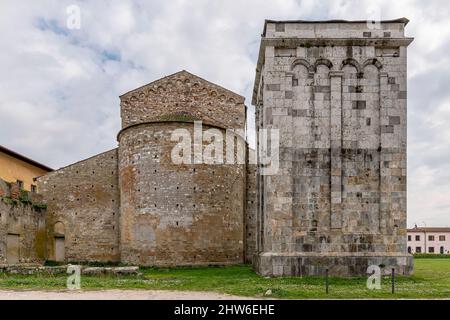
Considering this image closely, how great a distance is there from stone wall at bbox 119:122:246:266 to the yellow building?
10.4m

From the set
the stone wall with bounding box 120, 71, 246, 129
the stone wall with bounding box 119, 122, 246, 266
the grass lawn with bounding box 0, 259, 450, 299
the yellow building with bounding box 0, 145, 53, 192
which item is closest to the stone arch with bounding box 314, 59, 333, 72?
the grass lawn with bounding box 0, 259, 450, 299

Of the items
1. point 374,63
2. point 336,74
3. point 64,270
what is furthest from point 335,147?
point 64,270

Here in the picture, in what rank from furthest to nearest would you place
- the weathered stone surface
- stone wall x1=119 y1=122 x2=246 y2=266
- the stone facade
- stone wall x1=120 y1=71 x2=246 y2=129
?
stone wall x1=120 y1=71 x2=246 y2=129 < the weathered stone surface < the stone facade < stone wall x1=119 y1=122 x2=246 y2=266

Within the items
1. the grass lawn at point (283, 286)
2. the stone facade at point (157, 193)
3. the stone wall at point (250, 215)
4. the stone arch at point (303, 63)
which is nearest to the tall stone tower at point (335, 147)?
the stone arch at point (303, 63)

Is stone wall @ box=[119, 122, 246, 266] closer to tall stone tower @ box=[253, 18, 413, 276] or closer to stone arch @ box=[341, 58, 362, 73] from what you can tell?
tall stone tower @ box=[253, 18, 413, 276]

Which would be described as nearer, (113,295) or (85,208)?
(113,295)

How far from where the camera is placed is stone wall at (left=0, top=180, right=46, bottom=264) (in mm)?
25828

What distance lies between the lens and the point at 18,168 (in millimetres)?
36031

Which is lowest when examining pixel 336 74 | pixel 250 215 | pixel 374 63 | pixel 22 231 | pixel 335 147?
pixel 22 231

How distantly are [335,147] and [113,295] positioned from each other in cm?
924

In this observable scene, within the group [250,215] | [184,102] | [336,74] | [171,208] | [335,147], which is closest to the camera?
[335,147]

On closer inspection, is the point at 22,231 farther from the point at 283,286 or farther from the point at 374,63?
the point at 374,63
